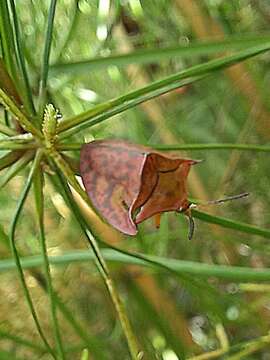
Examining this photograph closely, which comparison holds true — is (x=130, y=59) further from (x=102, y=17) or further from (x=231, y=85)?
(x=231, y=85)

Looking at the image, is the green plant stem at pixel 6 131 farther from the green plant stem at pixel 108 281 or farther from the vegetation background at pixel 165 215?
the vegetation background at pixel 165 215

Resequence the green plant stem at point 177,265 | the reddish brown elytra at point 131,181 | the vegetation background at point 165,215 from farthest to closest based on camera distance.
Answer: the vegetation background at point 165,215 → the green plant stem at point 177,265 → the reddish brown elytra at point 131,181

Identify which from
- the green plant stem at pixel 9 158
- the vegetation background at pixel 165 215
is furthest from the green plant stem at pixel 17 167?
the vegetation background at pixel 165 215

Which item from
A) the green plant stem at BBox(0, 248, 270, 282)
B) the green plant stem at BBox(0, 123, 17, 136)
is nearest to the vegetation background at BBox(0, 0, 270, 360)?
the green plant stem at BBox(0, 248, 270, 282)

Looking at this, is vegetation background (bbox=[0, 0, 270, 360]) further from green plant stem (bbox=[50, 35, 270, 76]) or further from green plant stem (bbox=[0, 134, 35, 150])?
green plant stem (bbox=[0, 134, 35, 150])

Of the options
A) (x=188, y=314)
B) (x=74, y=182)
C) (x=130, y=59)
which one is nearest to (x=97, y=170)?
(x=74, y=182)

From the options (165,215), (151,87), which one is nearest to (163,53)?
(151,87)
